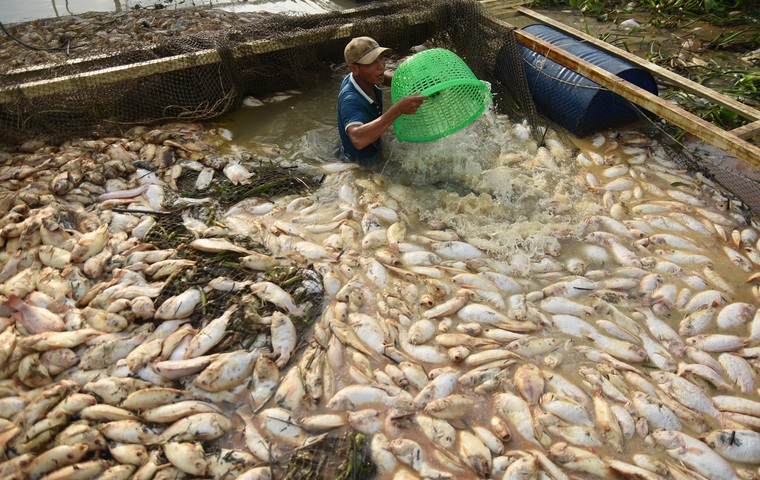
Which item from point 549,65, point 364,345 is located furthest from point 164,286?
point 549,65

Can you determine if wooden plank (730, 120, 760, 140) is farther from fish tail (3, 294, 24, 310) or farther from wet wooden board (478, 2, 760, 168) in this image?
fish tail (3, 294, 24, 310)

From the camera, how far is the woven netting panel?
17.4ft

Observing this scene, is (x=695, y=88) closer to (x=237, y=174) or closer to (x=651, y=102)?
(x=651, y=102)

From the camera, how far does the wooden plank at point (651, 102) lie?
13.8 feet

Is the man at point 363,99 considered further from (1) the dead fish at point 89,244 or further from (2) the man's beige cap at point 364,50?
(1) the dead fish at point 89,244

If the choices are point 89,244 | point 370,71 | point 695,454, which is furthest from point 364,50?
point 695,454

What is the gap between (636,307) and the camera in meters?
3.62

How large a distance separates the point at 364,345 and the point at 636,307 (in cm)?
200

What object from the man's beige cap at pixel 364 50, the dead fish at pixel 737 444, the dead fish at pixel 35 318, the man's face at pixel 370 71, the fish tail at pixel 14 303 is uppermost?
the man's beige cap at pixel 364 50

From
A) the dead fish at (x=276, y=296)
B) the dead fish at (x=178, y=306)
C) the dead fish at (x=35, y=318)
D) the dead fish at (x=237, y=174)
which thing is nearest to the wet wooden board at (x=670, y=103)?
the dead fish at (x=237, y=174)

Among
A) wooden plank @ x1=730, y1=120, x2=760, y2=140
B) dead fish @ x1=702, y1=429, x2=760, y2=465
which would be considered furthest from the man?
dead fish @ x1=702, y1=429, x2=760, y2=465

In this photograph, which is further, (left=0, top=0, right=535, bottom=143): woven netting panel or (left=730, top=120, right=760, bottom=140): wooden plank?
(left=0, top=0, right=535, bottom=143): woven netting panel

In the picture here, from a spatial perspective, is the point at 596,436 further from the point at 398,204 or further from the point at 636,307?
the point at 398,204

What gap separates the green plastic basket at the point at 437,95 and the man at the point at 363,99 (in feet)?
0.74
